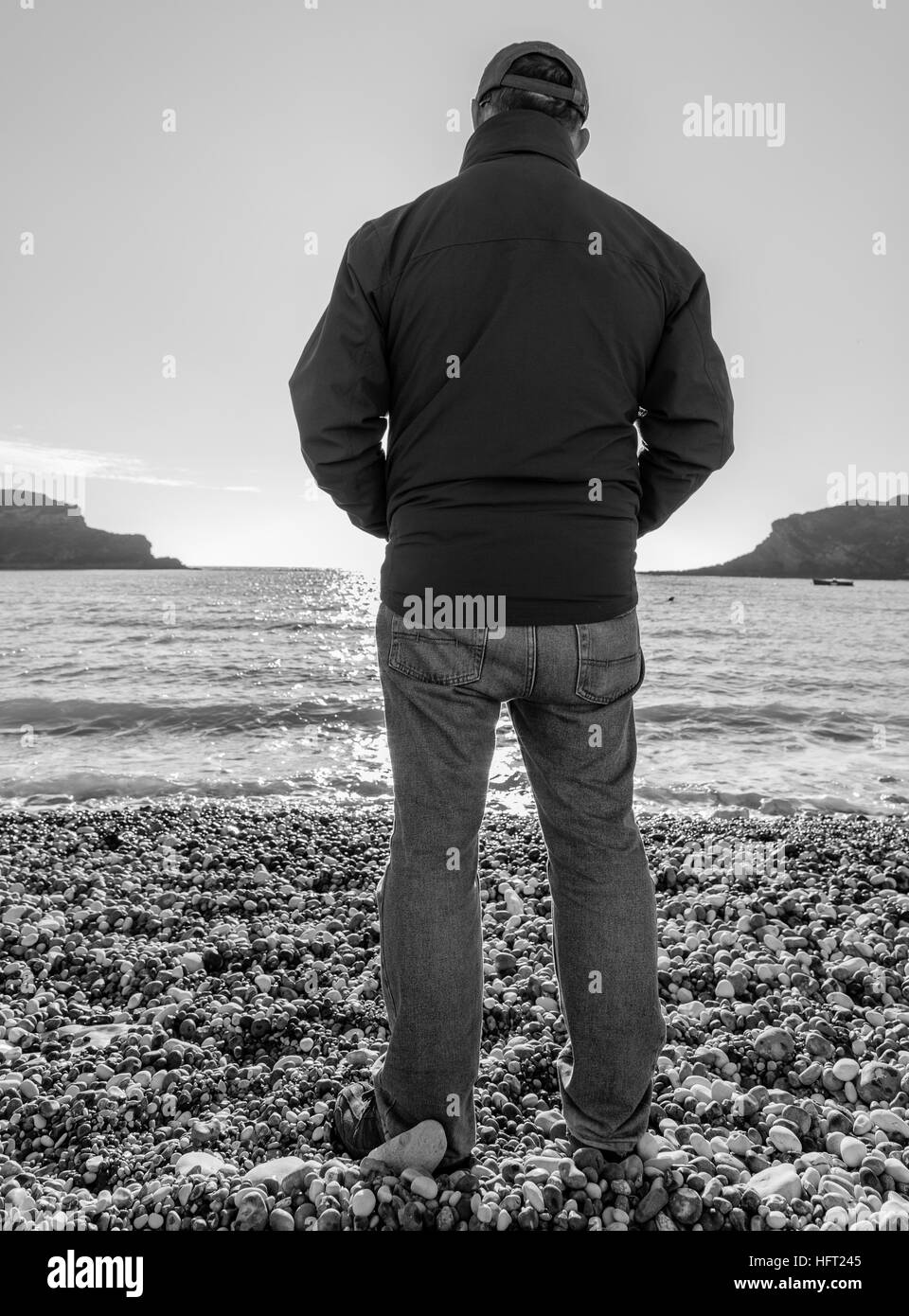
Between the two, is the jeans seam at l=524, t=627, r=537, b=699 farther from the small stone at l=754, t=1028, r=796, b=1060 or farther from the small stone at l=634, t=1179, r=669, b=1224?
the small stone at l=754, t=1028, r=796, b=1060

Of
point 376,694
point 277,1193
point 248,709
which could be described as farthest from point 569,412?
point 376,694

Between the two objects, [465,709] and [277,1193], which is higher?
[465,709]

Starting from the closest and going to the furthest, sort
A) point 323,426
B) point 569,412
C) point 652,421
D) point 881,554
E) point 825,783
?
point 569,412 < point 323,426 < point 652,421 < point 825,783 < point 881,554

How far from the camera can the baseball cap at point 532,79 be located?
198cm

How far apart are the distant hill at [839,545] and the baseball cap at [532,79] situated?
8135 cm

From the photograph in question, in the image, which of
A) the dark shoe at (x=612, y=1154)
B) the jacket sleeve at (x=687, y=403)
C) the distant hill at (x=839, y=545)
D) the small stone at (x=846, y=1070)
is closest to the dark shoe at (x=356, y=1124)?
the dark shoe at (x=612, y=1154)

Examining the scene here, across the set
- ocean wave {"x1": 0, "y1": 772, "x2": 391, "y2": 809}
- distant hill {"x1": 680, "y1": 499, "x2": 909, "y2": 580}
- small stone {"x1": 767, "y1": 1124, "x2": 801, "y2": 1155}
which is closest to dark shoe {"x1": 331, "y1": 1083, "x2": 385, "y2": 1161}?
small stone {"x1": 767, "y1": 1124, "x2": 801, "y2": 1155}

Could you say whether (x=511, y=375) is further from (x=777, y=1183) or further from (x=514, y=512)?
(x=777, y=1183)

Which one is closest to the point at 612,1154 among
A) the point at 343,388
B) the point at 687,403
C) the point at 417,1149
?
the point at 417,1149

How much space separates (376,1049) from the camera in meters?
2.63

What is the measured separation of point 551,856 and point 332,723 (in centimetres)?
816

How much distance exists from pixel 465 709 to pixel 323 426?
78 centimetres

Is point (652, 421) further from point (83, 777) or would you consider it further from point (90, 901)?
point (83, 777)

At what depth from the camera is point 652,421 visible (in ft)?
6.81
